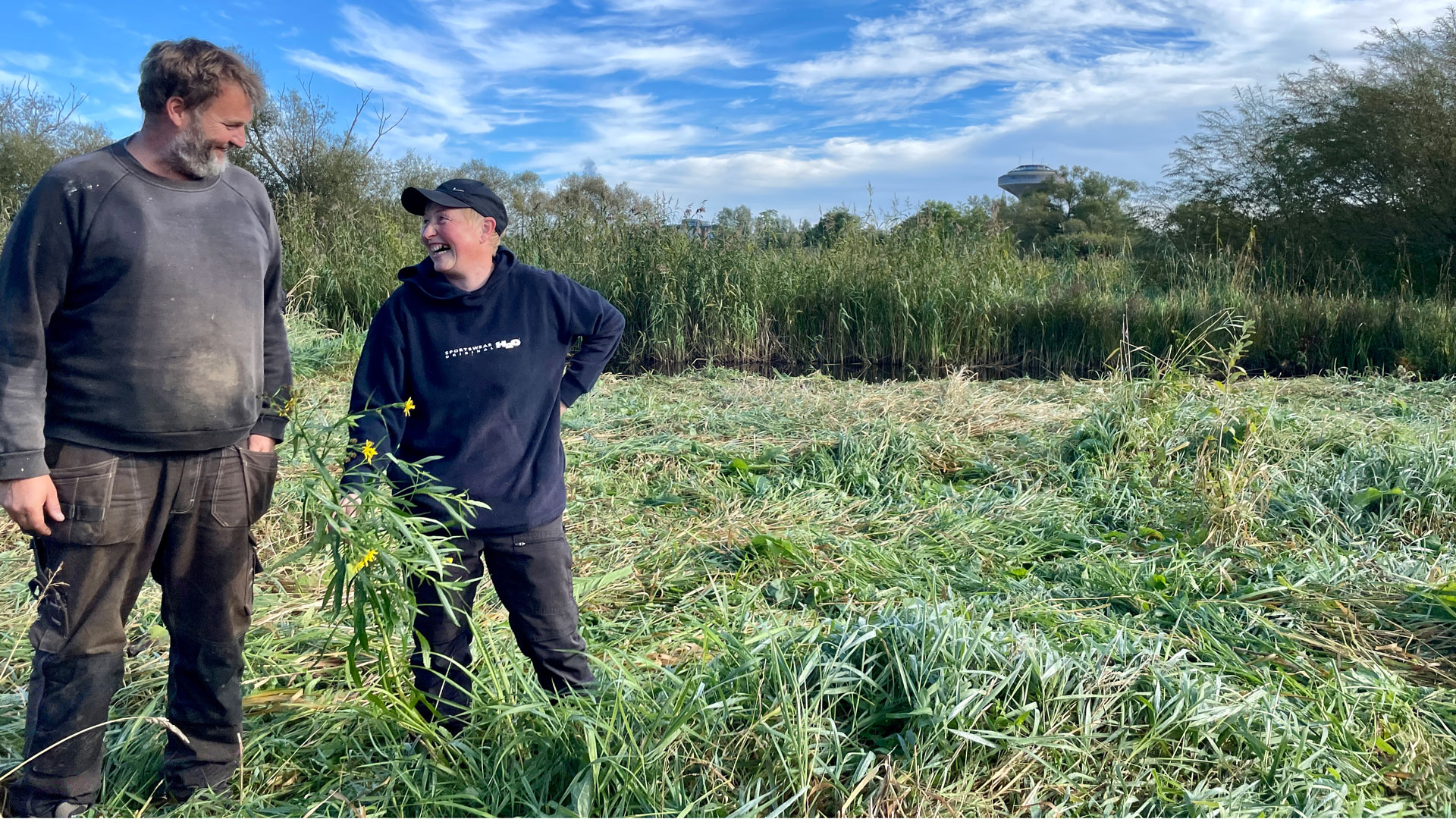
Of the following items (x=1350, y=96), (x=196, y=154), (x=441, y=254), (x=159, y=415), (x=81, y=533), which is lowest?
(x=81, y=533)

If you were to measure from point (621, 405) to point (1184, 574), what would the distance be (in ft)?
12.7

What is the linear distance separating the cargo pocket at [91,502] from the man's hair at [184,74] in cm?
75

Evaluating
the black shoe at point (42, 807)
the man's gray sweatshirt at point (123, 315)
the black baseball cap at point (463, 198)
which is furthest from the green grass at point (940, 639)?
the black baseball cap at point (463, 198)

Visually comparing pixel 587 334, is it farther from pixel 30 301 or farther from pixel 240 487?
pixel 30 301

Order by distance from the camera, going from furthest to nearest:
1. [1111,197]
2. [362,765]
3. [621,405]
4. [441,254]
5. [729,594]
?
[1111,197], [621,405], [729,594], [441,254], [362,765]

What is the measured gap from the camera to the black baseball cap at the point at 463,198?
2107mm

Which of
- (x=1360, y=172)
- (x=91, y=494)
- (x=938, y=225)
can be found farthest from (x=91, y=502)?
(x=1360, y=172)

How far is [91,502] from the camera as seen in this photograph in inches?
69.8

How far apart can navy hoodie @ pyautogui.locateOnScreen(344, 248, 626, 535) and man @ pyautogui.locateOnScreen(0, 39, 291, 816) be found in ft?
1.02

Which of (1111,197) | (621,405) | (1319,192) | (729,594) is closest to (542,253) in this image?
(621,405)

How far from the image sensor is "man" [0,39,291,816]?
5.69ft

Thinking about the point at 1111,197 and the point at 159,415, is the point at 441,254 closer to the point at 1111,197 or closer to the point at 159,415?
the point at 159,415

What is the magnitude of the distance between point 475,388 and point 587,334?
35 cm

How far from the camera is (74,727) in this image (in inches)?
71.2
